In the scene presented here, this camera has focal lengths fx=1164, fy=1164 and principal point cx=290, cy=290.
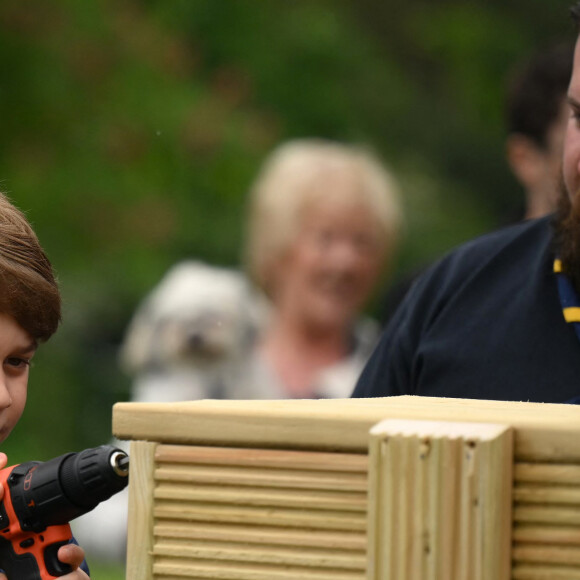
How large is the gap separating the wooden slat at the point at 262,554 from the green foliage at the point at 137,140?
6.89m

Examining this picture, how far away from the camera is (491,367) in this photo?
2.16 m

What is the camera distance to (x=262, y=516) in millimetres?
1488

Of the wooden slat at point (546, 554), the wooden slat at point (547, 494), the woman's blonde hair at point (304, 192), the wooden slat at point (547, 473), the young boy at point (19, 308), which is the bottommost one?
the wooden slat at point (546, 554)

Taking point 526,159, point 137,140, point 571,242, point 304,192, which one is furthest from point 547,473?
point 137,140

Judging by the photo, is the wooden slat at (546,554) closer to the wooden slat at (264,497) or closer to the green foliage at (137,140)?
the wooden slat at (264,497)

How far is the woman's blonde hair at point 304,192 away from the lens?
4.95m

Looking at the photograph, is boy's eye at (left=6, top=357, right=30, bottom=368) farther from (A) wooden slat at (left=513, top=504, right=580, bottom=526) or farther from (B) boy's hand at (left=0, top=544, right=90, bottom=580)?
(A) wooden slat at (left=513, top=504, right=580, bottom=526)

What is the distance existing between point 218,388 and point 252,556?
3833mm

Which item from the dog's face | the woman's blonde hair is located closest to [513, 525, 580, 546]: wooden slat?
the woman's blonde hair

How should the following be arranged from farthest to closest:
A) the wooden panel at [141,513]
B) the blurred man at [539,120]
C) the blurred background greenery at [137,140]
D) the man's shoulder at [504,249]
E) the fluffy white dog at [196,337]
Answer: the blurred background greenery at [137,140] → the fluffy white dog at [196,337] → the blurred man at [539,120] → the man's shoulder at [504,249] → the wooden panel at [141,513]

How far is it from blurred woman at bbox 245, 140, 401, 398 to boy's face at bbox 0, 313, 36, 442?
281 cm

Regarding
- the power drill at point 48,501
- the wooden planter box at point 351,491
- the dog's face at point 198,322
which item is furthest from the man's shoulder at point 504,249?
the dog's face at point 198,322

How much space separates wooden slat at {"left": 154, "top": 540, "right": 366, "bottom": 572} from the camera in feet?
4.75

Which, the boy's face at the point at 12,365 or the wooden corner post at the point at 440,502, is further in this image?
the boy's face at the point at 12,365
